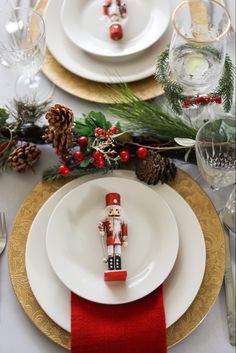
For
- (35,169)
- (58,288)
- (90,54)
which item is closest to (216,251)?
(58,288)

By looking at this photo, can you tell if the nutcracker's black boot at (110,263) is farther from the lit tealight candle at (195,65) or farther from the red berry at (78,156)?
the lit tealight candle at (195,65)

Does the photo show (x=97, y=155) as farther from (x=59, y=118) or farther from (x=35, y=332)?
(x=35, y=332)

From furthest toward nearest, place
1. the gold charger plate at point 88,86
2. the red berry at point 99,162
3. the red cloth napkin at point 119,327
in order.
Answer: the gold charger plate at point 88,86, the red berry at point 99,162, the red cloth napkin at point 119,327

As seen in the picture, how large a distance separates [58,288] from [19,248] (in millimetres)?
106

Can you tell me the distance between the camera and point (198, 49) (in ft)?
3.13

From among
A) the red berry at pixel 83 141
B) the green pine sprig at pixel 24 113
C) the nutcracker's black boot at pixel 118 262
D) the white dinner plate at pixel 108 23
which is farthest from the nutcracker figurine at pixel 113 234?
the white dinner plate at pixel 108 23

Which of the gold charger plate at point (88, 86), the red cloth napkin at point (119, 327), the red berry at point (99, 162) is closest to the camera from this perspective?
the red cloth napkin at point (119, 327)

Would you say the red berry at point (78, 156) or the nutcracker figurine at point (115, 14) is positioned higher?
the nutcracker figurine at point (115, 14)

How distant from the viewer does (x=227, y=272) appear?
86 centimetres

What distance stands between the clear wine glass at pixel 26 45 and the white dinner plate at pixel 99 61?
48 mm

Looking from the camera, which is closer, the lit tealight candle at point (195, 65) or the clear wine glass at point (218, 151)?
the clear wine glass at point (218, 151)

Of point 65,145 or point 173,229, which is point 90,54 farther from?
point 173,229

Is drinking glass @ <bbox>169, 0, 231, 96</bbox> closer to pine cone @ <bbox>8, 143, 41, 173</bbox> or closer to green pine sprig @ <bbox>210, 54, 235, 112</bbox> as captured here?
green pine sprig @ <bbox>210, 54, 235, 112</bbox>

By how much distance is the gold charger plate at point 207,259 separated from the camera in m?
0.82
